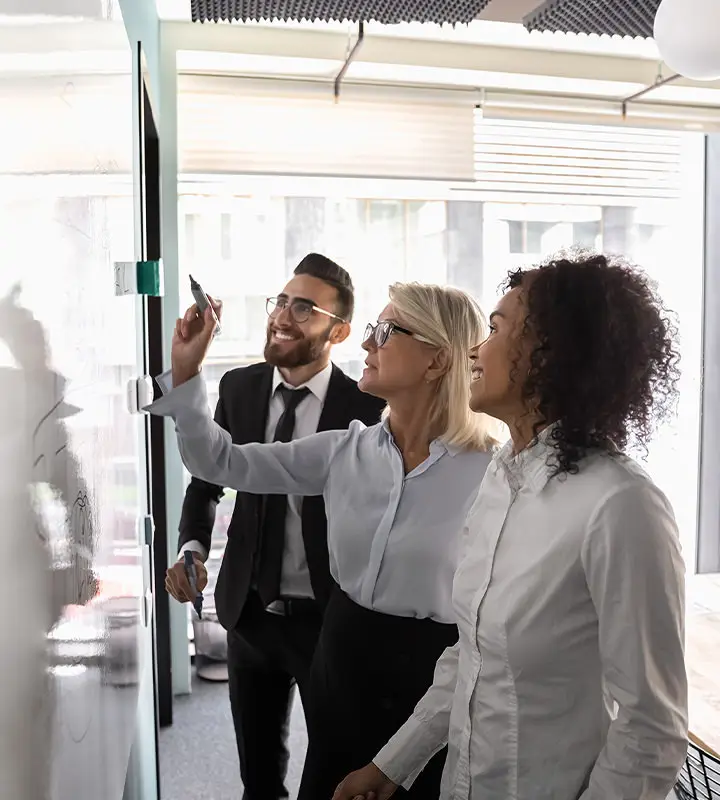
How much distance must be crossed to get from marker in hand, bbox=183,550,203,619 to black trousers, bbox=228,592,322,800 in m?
0.15

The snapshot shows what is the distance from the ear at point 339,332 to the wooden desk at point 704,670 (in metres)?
1.22

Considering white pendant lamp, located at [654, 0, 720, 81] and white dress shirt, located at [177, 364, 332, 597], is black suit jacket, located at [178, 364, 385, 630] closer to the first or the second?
white dress shirt, located at [177, 364, 332, 597]

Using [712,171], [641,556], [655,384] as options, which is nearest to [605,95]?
[712,171]

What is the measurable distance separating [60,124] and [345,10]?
2.11m

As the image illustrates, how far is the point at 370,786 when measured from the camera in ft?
4.18

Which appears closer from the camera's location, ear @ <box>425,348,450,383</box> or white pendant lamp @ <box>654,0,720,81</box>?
ear @ <box>425,348,450,383</box>

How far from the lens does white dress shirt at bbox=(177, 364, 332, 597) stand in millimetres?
1977

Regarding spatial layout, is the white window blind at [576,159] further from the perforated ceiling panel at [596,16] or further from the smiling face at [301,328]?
the smiling face at [301,328]

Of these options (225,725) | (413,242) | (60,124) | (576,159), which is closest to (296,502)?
(60,124)

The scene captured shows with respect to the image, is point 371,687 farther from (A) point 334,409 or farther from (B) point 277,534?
(A) point 334,409

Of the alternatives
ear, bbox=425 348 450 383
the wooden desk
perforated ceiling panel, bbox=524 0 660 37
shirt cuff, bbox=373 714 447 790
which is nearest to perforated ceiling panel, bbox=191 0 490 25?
perforated ceiling panel, bbox=524 0 660 37

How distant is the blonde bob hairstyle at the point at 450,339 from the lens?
1.64m

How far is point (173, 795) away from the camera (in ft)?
8.43

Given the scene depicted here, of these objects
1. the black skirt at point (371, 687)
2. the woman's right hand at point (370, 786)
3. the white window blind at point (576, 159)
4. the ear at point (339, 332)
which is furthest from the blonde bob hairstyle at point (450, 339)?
the white window blind at point (576, 159)
